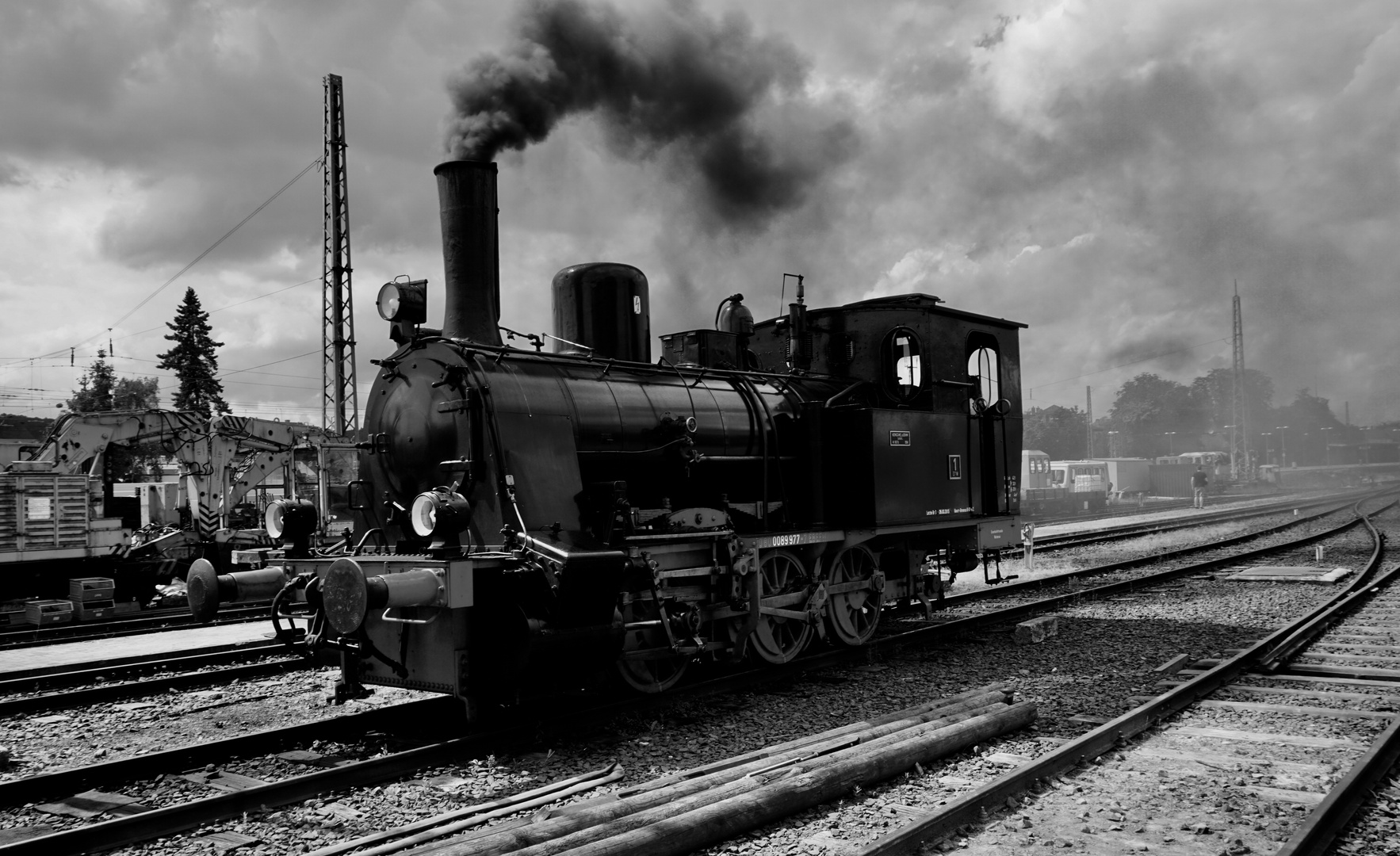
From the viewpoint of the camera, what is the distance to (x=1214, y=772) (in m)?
5.87

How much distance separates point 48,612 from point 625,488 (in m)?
10.8

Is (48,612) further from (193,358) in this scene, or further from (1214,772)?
(193,358)

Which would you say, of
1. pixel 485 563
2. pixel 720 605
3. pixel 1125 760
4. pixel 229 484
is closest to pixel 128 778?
pixel 485 563

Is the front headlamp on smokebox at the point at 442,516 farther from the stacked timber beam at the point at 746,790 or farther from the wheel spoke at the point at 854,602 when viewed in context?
the wheel spoke at the point at 854,602

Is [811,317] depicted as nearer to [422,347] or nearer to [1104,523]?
[422,347]

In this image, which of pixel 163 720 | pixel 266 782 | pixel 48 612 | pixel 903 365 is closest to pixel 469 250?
pixel 266 782

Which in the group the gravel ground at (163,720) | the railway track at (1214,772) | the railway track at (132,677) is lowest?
the railway track at (1214,772)

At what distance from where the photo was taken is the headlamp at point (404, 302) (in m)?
7.83

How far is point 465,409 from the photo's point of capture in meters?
7.14

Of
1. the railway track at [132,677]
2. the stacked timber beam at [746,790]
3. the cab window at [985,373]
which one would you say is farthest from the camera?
the cab window at [985,373]

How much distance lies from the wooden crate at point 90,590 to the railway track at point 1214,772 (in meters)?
13.8

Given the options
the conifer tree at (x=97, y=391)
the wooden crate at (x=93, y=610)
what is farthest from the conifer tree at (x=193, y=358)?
the wooden crate at (x=93, y=610)

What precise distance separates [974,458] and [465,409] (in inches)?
243

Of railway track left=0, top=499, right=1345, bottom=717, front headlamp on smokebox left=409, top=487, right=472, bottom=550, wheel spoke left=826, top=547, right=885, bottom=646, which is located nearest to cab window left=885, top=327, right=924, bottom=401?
wheel spoke left=826, top=547, right=885, bottom=646
